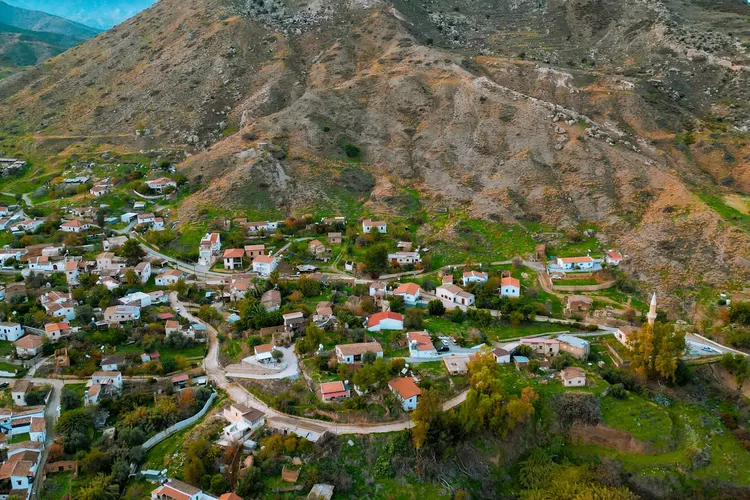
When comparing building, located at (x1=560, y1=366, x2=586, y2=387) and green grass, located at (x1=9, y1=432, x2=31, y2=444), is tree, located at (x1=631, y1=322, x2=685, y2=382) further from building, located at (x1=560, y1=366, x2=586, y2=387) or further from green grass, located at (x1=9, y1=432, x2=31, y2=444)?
green grass, located at (x1=9, y1=432, x2=31, y2=444)

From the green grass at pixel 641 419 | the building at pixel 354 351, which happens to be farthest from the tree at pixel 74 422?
the green grass at pixel 641 419

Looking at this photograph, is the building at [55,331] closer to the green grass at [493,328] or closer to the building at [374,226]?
the green grass at [493,328]

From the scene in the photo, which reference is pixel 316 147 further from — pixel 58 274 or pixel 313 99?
pixel 58 274

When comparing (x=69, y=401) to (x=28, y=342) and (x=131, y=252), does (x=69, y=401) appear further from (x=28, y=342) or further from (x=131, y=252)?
(x=131, y=252)

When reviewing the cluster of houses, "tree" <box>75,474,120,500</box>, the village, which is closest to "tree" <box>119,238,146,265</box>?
the village

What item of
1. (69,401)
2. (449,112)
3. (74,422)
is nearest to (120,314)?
(69,401)

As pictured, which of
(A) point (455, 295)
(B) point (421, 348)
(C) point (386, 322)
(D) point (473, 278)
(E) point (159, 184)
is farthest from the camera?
(E) point (159, 184)
